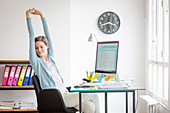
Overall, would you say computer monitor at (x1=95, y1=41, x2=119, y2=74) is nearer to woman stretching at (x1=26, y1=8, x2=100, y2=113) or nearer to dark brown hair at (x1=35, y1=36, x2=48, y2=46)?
woman stretching at (x1=26, y1=8, x2=100, y2=113)

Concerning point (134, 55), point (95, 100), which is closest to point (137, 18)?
point (134, 55)

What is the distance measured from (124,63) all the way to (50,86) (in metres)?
2.22

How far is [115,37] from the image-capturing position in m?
5.09

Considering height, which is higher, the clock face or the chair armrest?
the clock face

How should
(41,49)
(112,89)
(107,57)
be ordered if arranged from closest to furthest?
1. (112,89)
2. (41,49)
3. (107,57)

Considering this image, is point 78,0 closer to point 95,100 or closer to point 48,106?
point 95,100

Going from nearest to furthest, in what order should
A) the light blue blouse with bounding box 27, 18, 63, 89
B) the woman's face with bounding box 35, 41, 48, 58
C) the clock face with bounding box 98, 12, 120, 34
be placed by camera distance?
1. the light blue blouse with bounding box 27, 18, 63, 89
2. the woman's face with bounding box 35, 41, 48, 58
3. the clock face with bounding box 98, 12, 120, 34


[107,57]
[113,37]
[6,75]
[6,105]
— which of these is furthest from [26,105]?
[113,37]

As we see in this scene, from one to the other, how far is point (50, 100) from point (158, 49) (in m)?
2.00

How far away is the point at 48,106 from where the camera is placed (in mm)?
3059

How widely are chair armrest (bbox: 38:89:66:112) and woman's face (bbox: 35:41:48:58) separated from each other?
445 millimetres

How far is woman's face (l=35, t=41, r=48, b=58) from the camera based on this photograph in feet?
10.7

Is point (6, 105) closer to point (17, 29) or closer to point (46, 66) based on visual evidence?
point (17, 29)

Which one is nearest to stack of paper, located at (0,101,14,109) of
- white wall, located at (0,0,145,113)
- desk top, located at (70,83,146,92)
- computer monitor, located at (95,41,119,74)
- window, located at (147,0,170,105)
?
white wall, located at (0,0,145,113)
